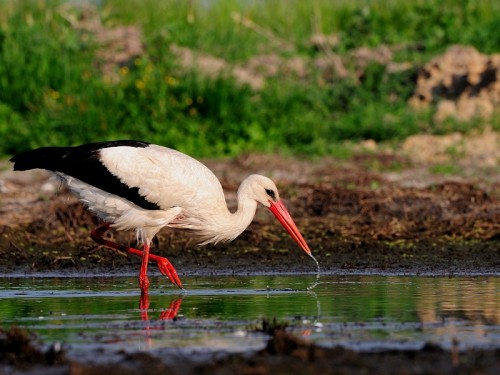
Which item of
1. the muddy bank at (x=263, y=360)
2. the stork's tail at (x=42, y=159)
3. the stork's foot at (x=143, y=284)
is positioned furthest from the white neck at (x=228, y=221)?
the muddy bank at (x=263, y=360)

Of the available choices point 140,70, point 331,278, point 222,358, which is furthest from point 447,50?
point 222,358

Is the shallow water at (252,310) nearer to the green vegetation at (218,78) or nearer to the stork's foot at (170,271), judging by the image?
the stork's foot at (170,271)

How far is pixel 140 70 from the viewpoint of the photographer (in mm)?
15633

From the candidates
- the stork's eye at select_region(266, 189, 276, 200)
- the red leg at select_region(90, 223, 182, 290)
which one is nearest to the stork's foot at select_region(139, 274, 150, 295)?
the red leg at select_region(90, 223, 182, 290)

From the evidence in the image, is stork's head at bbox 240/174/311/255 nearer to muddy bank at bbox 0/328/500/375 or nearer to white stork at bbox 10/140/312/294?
white stork at bbox 10/140/312/294

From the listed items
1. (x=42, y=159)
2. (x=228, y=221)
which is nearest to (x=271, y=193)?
(x=228, y=221)

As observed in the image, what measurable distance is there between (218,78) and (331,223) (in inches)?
157

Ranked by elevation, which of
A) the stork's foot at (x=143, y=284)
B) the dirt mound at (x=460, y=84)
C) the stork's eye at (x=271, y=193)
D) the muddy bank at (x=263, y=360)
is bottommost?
the muddy bank at (x=263, y=360)

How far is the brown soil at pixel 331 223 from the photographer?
A: 10305mm

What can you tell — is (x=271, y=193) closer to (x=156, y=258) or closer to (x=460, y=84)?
(x=156, y=258)

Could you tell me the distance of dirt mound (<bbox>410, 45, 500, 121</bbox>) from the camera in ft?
48.9

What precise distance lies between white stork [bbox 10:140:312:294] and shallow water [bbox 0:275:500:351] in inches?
18.0

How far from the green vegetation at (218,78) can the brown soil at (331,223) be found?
2.27 ft

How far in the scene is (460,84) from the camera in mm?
15398
